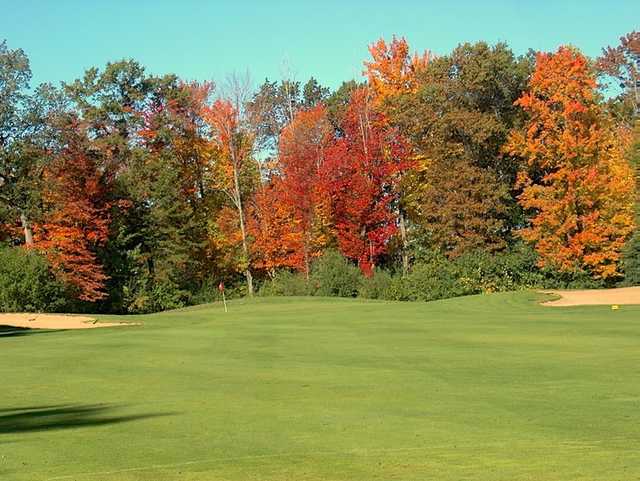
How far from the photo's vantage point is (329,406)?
11.7 metres

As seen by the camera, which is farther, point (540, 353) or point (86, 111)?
point (86, 111)

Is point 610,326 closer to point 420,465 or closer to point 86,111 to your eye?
point 420,465

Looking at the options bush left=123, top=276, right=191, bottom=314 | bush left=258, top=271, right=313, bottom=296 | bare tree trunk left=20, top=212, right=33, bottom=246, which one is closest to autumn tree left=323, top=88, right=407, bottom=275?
bush left=258, top=271, right=313, bottom=296

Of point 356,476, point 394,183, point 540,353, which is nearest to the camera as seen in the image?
point 356,476

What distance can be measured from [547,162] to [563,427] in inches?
1530

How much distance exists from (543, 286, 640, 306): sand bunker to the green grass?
13.7 m

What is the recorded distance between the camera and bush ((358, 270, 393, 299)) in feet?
164

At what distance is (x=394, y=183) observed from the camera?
181 ft

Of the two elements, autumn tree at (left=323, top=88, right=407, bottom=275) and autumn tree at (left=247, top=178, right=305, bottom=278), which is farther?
autumn tree at (left=247, top=178, right=305, bottom=278)

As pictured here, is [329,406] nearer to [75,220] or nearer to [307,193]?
[75,220]

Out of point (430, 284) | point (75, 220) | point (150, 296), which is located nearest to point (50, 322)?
point (75, 220)

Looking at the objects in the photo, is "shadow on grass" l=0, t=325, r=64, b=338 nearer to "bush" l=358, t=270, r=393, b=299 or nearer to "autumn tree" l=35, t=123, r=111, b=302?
"autumn tree" l=35, t=123, r=111, b=302

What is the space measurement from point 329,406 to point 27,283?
120 feet

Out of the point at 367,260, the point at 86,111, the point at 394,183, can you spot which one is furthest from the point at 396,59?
the point at 86,111
